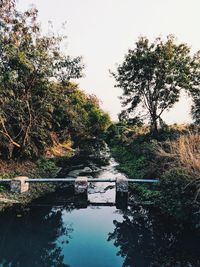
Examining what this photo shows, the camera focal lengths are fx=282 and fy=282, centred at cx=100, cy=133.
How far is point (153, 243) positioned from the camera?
5371 mm

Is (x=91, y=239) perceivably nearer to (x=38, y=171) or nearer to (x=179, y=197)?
(x=179, y=197)

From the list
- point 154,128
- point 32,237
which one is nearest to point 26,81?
point 32,237

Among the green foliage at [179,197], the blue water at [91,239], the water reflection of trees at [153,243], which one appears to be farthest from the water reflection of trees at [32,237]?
the green foliage at [179,197]

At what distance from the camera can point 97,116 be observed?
25172mm

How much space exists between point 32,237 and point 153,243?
7.73 ft

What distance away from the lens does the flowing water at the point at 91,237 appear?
4727mm

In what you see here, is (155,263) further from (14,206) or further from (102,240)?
(14,206)

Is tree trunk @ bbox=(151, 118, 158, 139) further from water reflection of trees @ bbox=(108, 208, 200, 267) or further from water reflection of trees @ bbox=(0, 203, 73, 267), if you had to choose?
water reflection of trees @ bbox=(0, 203, 73, 267)

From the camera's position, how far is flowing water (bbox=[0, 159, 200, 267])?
473 centimetres

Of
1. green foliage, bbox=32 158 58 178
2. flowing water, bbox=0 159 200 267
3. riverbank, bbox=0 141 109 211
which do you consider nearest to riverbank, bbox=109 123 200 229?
flowing water, bbox=0 159 200 267

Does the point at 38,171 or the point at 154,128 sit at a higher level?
the point at 154,128

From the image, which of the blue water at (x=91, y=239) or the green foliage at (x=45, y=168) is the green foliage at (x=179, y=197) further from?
the green foliage at (x=45, y=168)

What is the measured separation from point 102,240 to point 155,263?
124 cm

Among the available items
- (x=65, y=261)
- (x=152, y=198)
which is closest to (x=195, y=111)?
(x=152, y=198)
